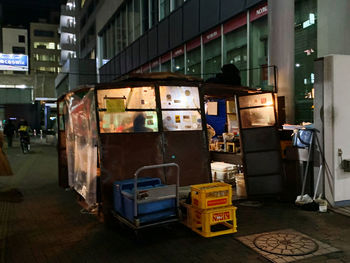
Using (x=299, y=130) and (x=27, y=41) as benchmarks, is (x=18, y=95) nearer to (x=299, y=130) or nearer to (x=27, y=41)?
(x=27, y=41)

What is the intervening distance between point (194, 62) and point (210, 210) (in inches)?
447

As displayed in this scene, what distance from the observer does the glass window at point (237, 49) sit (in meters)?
12.3

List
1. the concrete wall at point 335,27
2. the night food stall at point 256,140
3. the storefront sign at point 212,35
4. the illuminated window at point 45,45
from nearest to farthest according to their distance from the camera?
the night food stall at point 256,140
the concrete wall at point 335,27
the storefront sign at point 212,35
the illuminated window at point 45,45

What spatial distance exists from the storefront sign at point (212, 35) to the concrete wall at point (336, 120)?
737 centimetres

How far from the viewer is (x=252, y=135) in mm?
8070

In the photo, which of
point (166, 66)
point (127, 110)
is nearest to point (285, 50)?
point (127, 110)

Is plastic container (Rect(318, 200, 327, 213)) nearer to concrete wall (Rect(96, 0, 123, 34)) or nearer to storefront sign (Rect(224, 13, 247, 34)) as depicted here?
storefront sign (Rect(224, 13, 247, 34))

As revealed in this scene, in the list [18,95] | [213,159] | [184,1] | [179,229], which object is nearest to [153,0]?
[184,1]

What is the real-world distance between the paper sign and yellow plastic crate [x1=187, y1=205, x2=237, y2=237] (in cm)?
242

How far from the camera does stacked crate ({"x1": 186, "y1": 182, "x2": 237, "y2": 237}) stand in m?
5.50

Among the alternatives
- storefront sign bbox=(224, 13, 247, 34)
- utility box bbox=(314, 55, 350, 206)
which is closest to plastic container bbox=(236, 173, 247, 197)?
utility box bbox=(314, 55, 350, 206)

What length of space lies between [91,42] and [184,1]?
21994mm

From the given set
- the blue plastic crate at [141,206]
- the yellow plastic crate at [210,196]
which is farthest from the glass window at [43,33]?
the yellow plastic crate at [210,196]

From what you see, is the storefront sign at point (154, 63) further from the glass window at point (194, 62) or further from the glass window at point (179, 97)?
the glass window at point (179, 97)
